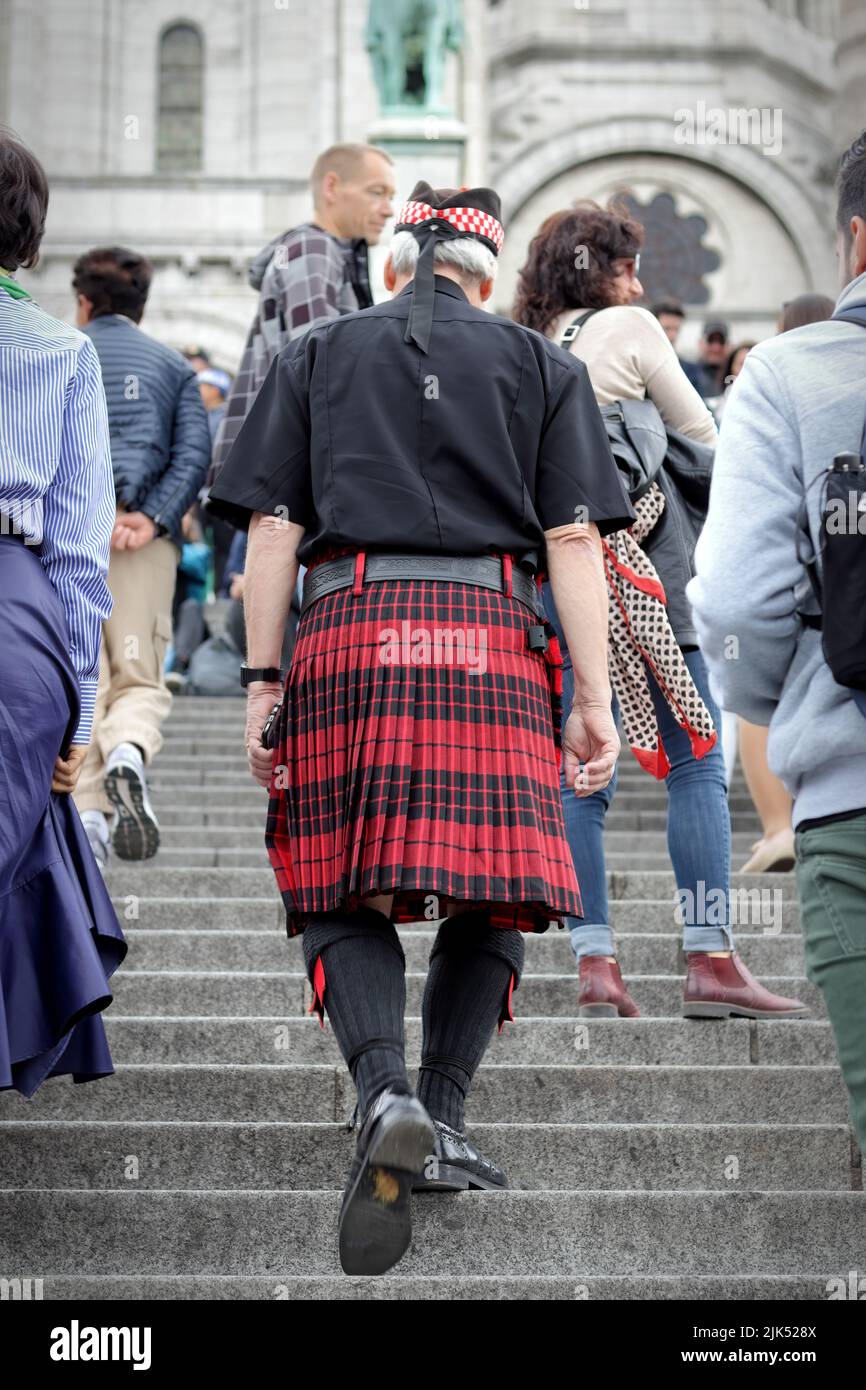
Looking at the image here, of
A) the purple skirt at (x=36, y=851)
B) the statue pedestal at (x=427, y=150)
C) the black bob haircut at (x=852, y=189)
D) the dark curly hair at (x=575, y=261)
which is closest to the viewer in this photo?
the black bob haircut at (x=852, y=189)

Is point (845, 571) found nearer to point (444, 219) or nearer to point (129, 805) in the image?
point (444, 219)

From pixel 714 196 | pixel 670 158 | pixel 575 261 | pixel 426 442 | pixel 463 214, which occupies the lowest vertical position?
pixel 426 442

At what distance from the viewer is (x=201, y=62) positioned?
27.2 meters

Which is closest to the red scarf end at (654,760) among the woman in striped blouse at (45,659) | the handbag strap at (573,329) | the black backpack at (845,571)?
the handbag strap at (573,329)

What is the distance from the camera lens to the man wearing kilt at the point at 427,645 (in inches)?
148

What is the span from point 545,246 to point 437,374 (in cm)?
181

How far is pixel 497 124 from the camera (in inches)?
1104

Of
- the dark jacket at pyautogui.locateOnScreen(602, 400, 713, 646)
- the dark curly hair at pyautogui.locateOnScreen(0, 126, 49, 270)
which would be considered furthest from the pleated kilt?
the dark jacket at pyautogui.locateOnScreen(602, 400, 713, 646)

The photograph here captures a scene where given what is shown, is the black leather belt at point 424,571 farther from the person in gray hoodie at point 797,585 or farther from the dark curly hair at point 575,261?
the dark curly hair at point 575,261

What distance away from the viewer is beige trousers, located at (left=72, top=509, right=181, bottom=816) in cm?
696

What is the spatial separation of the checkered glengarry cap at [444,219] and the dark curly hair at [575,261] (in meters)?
→ 1.23

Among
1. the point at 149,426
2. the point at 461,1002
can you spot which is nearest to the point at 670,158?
the point at 149,426

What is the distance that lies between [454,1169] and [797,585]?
1471 millimetres
